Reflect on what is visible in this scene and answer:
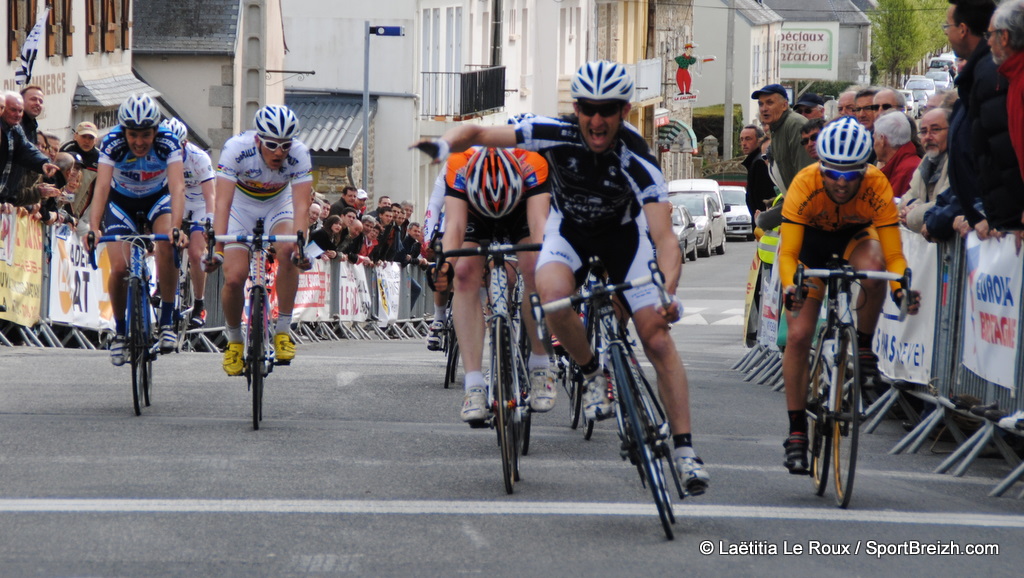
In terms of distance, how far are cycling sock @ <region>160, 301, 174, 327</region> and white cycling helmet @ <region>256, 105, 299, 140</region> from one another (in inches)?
66.3

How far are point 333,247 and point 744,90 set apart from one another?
7210 centimetres

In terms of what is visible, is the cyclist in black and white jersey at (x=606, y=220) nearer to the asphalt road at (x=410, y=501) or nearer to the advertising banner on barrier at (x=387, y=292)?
the asphalt road at (x=410, y=501)

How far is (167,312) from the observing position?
445 inches

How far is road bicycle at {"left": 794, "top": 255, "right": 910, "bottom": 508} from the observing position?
7.77 metres

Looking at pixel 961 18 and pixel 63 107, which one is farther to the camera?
pixel 63 107

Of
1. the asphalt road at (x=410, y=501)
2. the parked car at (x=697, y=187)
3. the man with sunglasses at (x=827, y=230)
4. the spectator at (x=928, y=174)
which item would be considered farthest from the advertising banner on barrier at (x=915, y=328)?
the parked car at (x=697, y=187)

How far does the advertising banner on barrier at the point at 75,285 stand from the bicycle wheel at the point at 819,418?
1064 centimetres

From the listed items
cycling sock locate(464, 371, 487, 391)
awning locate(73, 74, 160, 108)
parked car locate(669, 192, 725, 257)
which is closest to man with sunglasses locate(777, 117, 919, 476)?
cycling sock locate(464, 371, 487, 391)

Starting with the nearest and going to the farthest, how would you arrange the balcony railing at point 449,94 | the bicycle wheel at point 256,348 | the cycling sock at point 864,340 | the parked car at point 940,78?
1. the cycling sock at point 864,340
2. the bicycle wheel at point 256,348
3. the balcony railing at point 449,94
4. the parked car at point 940,78

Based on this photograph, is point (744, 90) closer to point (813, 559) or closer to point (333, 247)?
point (333, 247)

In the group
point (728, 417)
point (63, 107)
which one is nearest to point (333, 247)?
point (63, 107)

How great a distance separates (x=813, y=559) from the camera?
657 cm

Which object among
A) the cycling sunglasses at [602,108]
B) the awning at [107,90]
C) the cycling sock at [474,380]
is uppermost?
the awning at [107,90]

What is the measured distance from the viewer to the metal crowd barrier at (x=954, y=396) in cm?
873
